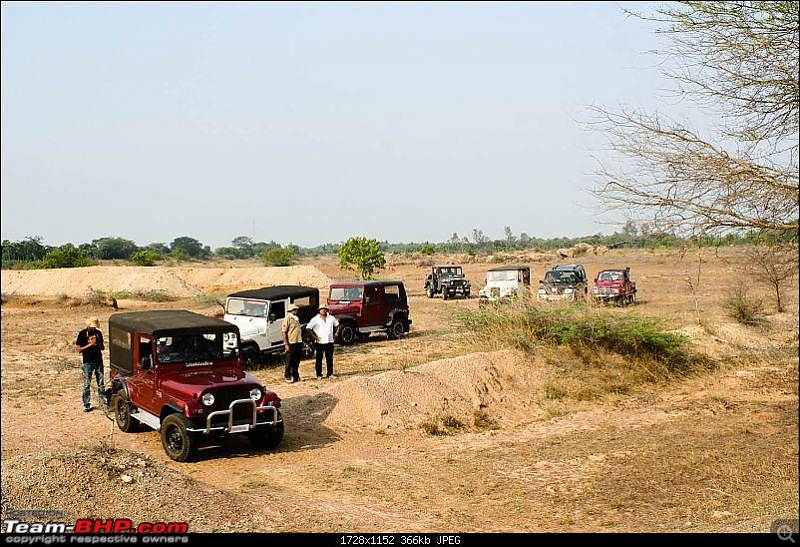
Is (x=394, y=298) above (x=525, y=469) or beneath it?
above

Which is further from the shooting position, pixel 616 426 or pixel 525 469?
pixel 616 426

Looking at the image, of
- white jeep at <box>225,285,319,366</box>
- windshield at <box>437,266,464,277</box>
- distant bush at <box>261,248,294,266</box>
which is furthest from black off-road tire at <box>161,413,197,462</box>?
distant bush at <box>261,248,294,266</box>

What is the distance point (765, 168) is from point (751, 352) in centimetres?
1260

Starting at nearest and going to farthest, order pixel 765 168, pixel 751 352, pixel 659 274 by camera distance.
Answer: pixel 765 168, pixel 751 352, pixel 659 274

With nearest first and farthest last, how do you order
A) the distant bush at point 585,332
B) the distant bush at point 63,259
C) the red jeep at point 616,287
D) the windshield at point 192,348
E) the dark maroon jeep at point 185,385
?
the dark maroon jeep at point 185,385 < the windshield at point 192,348 < the distant bush at point 585,332 < the red jeep at point 616,287 < the distant bush at point 63,259

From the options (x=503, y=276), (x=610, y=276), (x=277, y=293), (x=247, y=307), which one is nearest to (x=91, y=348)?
(x=247, y=307)

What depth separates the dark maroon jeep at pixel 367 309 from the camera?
78.5 ft

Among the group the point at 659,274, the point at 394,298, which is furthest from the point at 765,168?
the point at 659,274

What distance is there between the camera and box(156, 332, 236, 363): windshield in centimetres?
1123

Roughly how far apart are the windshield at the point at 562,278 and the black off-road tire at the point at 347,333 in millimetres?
10941

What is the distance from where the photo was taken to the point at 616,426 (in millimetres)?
13523

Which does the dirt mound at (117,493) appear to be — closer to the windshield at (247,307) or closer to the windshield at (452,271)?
the windshield at (247,307)

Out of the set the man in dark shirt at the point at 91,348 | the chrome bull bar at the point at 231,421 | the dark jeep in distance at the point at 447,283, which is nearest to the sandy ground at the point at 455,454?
the chrome bull bar at the point at 231,421

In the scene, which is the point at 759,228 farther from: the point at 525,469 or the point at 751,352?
the point at 751,352
